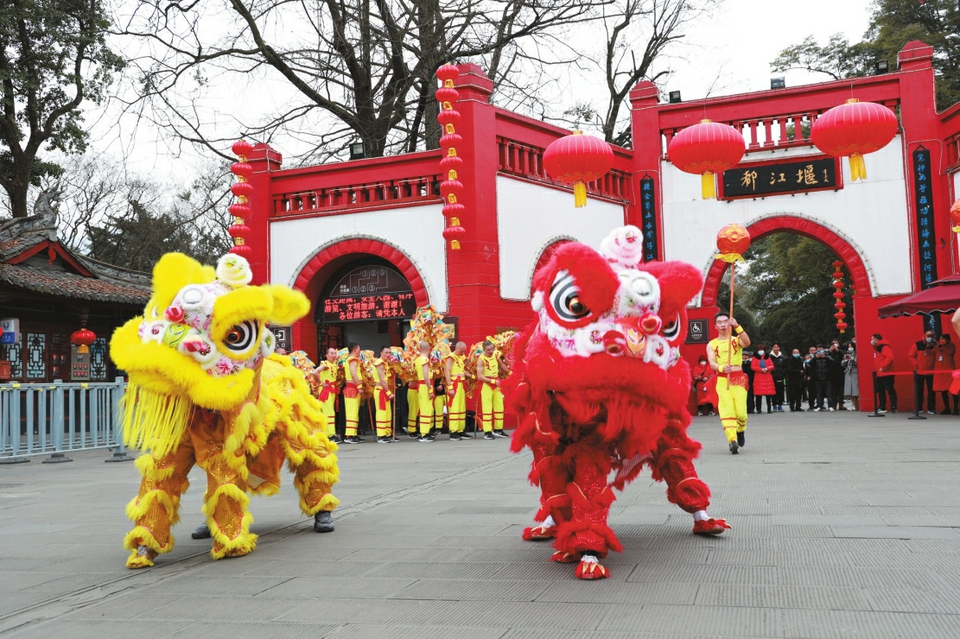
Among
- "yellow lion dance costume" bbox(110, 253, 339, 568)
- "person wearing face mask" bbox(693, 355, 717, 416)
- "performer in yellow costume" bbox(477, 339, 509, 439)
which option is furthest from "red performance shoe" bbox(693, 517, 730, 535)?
"person wearing face mask" bbox(693, 355, 717, 416)

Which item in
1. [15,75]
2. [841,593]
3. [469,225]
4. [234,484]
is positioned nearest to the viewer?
[841,593]

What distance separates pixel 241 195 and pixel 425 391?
17.7 ft

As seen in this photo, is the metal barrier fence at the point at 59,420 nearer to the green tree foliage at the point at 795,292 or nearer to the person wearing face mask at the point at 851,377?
the person wearing face mask at the point at 851,377

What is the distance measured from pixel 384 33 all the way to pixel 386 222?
580 centimetres

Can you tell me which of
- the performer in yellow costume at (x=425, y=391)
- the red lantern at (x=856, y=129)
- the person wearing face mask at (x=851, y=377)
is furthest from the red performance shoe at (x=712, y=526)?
the person wearing face mask at (x=851, y=377)

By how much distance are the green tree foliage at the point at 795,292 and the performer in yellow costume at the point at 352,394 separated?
15.2 meters

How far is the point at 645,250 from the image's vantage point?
59.5 ft

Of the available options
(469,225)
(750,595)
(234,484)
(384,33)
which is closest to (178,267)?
(234,484)

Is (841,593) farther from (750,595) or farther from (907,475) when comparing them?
(907,475)

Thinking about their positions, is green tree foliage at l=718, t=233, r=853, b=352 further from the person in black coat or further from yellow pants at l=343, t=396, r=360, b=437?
yellow pants at l=343, t=396, r=360, b=437

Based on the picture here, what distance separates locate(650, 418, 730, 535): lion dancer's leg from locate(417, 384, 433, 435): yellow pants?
9435 millimetres

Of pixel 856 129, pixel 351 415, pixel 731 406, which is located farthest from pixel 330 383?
pixel 856 129

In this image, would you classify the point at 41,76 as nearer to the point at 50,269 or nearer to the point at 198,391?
the point at 50,269

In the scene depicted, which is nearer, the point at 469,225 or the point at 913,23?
the point at 469,225
